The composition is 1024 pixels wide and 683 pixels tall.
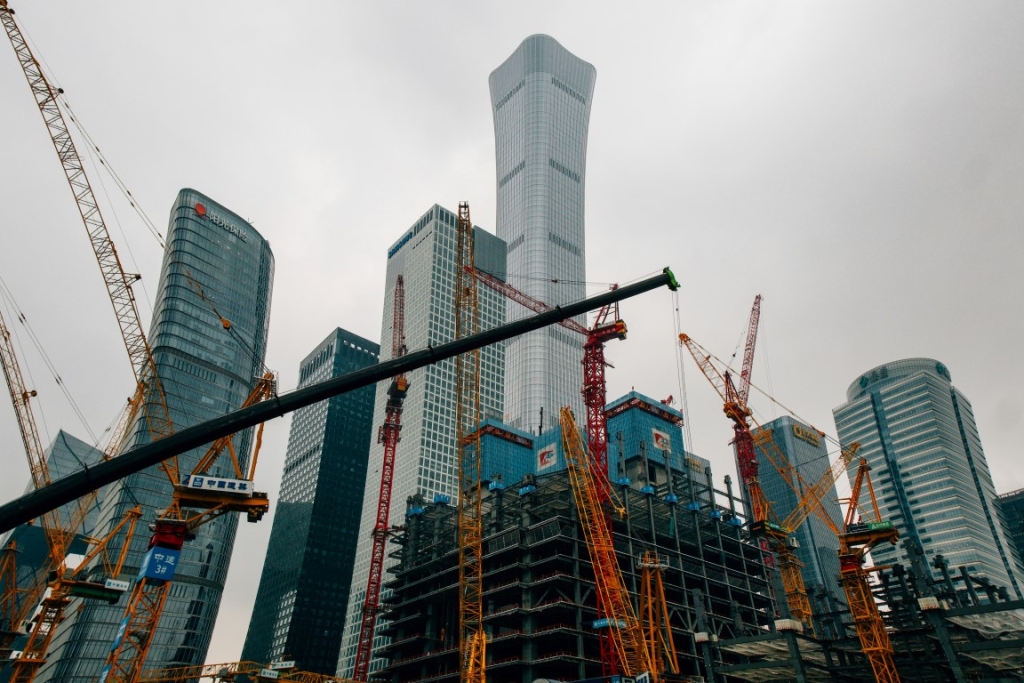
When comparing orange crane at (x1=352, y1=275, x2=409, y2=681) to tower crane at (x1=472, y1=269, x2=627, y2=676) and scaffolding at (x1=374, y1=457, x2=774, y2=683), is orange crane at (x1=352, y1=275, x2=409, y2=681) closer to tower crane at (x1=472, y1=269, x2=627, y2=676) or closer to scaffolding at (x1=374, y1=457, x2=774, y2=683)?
scaffolding at (x1=374, y1=457, x2=774, y2=683)

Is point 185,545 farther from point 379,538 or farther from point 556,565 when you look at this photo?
point 556,565

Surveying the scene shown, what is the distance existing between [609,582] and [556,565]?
2749cm

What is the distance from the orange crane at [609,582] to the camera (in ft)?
264

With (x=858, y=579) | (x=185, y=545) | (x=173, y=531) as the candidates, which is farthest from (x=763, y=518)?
(x=185, y=545)

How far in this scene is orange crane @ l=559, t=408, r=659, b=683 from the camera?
8044cm

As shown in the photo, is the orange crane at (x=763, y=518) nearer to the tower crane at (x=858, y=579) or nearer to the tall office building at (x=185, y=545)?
the tower crane at (x=858, y=579)

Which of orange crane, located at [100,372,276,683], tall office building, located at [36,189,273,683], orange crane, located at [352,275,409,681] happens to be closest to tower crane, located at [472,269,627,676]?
orange crane, located at [352,275,409,681]

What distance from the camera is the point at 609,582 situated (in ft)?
290

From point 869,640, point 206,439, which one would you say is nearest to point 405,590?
point 869,640

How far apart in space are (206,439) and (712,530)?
127316 mm

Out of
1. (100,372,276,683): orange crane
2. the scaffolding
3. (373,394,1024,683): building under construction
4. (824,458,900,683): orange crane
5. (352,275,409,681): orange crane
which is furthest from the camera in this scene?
(352,275,409,681): orange crane

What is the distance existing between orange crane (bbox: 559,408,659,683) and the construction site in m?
0.38

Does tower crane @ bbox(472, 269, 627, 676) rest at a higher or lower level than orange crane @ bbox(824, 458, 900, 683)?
higher

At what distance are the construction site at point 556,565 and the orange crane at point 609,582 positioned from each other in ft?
1.26
